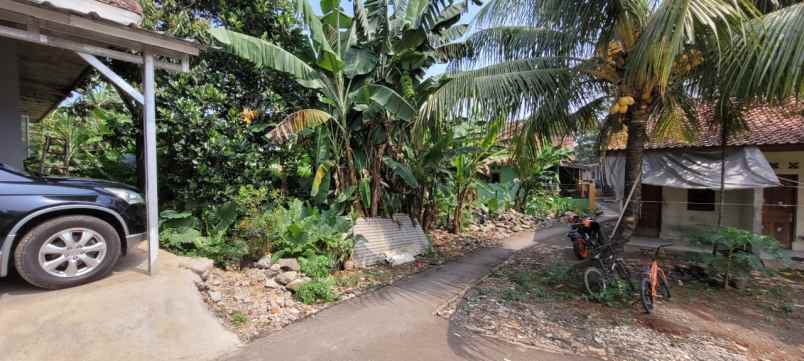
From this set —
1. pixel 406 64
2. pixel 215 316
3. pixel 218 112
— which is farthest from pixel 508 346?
pixel 218 112

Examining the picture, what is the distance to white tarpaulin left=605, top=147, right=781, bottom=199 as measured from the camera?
22.8ft

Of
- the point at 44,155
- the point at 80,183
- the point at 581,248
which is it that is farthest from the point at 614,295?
the point at 44,155

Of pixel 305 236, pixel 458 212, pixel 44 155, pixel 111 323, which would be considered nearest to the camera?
pixel 111 323

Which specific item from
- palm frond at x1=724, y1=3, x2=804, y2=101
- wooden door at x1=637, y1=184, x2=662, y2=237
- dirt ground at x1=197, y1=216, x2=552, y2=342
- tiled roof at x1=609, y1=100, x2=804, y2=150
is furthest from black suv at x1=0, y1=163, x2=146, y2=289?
wooden door at x1=637, y1=184, x2=662, y2=237

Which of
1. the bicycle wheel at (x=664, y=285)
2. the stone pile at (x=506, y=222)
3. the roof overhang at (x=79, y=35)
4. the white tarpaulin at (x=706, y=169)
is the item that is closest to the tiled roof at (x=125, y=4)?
the roof overhang at (x=79, y=35)

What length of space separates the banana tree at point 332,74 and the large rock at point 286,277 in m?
2.19

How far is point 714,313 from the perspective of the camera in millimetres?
4492

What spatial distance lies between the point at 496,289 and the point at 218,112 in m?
5.69

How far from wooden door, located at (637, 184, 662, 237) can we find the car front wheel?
1203 cm

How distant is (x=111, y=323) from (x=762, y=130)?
12821 millimetres

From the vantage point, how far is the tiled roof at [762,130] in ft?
23.1

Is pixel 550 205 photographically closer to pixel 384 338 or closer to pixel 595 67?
pixel 595 67

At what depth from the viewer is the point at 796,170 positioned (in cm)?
791

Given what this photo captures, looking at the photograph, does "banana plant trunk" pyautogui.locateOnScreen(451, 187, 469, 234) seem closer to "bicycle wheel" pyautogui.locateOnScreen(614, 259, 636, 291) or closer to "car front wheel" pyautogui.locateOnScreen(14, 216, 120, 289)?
"bicycle wheel" pyautogui.locateOnScreen(614, 259, 636, 291)
